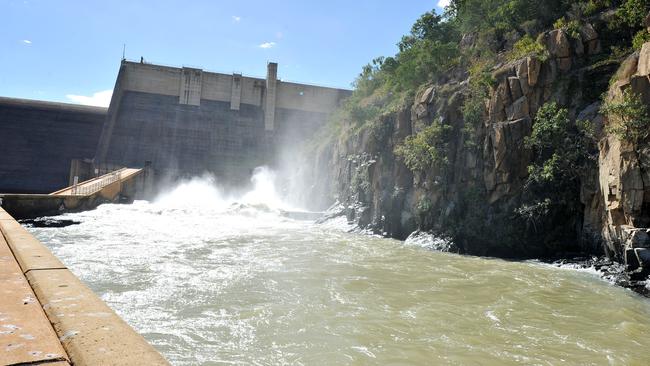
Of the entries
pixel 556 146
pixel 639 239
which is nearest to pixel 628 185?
pixel 639 239

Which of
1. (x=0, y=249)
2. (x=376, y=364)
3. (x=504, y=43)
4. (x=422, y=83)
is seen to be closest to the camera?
(x=0, y=249)

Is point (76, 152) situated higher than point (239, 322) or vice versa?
point (76, 152)

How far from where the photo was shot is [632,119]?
36.4 ft

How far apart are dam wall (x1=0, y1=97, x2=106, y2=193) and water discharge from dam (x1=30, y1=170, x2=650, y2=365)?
840 inches

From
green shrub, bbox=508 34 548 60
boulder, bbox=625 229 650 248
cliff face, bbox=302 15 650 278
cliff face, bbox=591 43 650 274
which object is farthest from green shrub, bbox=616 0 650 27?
boulder, bbox=625 229 650 248

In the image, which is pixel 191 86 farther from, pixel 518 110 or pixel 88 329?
pixel 88 329

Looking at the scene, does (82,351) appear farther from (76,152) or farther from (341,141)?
(76,152)

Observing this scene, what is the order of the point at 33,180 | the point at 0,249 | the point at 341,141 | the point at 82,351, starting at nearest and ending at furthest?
the point at 82,351, the point at 0,249, the point at 341,141, the point at 33,180

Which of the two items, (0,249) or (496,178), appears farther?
(496,178)

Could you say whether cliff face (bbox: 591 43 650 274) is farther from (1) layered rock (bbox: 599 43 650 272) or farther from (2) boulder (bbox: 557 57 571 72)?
(2) boulder (bbox: 557 57 571 72)

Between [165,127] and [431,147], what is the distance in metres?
29.6

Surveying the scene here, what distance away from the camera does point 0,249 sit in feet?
15.4

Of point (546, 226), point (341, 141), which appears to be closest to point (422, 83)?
point (341, 141)

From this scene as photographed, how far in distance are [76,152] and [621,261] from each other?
37.3 m
